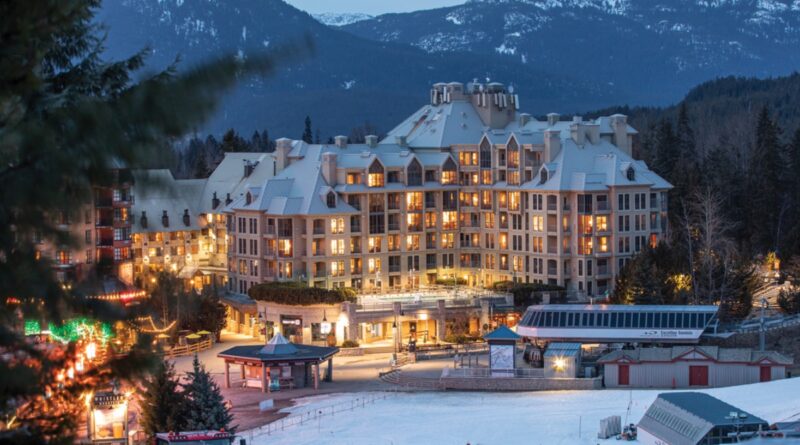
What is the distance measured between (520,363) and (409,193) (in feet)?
68.1

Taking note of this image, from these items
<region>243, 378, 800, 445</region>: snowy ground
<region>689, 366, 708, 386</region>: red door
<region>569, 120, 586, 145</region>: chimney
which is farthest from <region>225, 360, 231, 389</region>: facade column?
<region>569, 120, 586, 145</region>: chimney

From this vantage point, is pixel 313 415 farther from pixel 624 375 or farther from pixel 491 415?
pixel 624 375

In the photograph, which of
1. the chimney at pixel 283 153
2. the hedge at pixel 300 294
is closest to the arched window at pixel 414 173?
the chimney at pixel 283 153

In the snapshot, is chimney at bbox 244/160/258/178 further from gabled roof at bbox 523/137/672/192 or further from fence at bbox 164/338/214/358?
fence at bbox 164/338/214/358

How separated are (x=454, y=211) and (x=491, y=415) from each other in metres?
32.3

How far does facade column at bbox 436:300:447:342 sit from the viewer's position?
76.6 meters

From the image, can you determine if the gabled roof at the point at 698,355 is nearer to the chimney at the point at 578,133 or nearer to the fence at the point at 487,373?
the fence at the point at 487,373

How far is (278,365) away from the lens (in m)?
64.8

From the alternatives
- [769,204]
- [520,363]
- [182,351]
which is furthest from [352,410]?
[769,204]

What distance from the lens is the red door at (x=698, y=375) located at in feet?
209

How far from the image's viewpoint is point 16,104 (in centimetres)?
980

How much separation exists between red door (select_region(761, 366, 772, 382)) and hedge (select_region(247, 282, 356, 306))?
79.2 ft

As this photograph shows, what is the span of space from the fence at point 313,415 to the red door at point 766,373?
16.9 m

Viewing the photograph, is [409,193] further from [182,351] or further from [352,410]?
[352,410]
